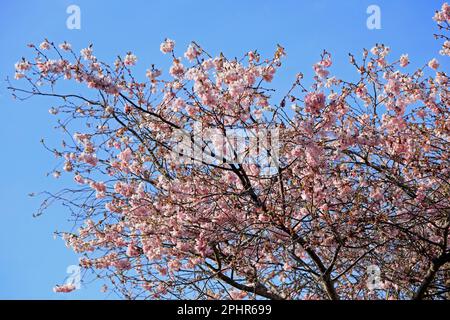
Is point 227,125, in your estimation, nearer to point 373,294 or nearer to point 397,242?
point 397,242

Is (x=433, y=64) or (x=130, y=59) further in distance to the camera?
(x=433, y=64)

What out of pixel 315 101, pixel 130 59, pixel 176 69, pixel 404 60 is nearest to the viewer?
pixel 315 101

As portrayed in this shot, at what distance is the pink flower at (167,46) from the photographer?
6.84 meters

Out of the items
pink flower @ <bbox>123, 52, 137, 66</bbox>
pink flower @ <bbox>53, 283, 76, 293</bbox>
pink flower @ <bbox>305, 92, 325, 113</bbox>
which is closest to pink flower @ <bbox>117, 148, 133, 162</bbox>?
pink flower @ <bbox>123, 52, 137, 66</bbox>

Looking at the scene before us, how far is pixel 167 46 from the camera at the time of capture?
22.5ft

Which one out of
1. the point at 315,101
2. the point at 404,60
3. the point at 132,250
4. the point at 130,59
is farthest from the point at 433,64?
the point at 132,250

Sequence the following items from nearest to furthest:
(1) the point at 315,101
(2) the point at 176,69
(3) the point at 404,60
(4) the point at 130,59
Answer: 1. (1) the point at 315,101
2. (2) the point at 176,69
3. (4) the point at 130,59
4. (3) the point at 404,60

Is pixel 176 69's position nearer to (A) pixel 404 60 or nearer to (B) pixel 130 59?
(B) pixel 130 59

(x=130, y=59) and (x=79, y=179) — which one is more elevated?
(x=130, y=59)

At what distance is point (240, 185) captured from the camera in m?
6.45

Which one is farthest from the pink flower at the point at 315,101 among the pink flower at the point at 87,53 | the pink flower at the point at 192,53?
the pink flower at the point at 87,53

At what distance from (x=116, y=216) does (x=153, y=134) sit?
125cm
